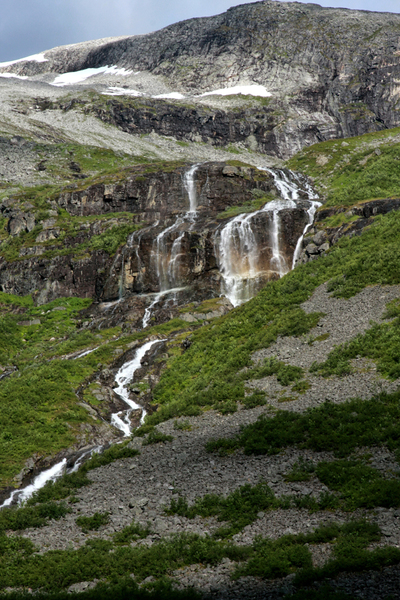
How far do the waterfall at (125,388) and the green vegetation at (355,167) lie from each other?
30993 mm

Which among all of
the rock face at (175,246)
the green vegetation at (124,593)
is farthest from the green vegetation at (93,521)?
the rock face at (175,246)

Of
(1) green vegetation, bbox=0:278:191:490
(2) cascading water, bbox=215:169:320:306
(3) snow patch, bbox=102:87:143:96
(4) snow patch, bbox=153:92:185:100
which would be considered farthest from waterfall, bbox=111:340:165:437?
(4) snow patch, bbox=153:92:185:100

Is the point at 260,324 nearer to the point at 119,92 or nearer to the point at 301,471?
the point at 301,471

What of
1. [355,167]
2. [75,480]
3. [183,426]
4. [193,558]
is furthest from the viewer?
[355,167]

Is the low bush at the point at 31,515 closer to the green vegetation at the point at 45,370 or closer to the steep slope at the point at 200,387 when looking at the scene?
the steep slope at the point at 200,387

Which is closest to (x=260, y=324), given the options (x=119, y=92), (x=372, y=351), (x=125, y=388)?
(x=372, y=351)

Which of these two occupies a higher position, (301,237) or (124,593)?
(301,237)

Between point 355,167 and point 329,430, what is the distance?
84256mm

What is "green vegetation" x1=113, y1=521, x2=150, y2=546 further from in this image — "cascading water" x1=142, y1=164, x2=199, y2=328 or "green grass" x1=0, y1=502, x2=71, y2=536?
"cascading water" x1=142, y1=164, x2=199, y2=328

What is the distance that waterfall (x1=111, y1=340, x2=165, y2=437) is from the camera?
91.5 ft

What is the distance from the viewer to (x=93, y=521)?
1448cm

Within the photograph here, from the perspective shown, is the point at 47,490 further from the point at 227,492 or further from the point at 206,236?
the point at 206,236

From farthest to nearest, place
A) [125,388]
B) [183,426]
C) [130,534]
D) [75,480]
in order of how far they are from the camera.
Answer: [125,388] → [183,426] → [75,480] → [130,534]

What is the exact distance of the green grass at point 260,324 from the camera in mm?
24402
